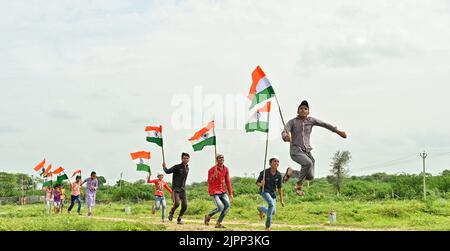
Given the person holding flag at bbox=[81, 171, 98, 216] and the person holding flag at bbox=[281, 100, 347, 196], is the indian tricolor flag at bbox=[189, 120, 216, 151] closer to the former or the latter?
the person holding flag at bbox=[281, 100, 347, 196]

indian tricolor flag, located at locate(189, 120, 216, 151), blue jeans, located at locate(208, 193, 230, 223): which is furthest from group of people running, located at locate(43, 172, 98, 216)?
blue jeans, located at locate(208, 193, 230, 223)

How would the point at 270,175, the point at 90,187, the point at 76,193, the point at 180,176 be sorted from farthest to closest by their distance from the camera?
1. the point at 76,193
2. the point at 90,187
3. the point at 180,176
4. the point at 270,175

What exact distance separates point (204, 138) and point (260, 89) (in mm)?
3432

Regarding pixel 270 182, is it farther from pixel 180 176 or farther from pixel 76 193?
pixel 76 193

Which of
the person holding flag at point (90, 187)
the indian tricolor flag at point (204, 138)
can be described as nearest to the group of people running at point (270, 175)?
the indian tricolor flag at point (204, 138)

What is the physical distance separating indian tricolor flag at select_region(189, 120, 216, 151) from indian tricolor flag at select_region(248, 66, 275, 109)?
307 centimetres

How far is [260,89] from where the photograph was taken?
15.3 metres

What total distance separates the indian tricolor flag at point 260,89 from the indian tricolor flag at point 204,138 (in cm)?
307

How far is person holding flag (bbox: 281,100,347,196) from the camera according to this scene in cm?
1262

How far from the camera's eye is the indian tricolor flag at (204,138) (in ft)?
59.3

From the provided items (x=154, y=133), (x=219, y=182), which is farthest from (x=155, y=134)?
(x=219, y=182)

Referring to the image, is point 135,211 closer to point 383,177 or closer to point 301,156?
point 301,156

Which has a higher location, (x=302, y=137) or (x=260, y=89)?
(x=260, y=89)
